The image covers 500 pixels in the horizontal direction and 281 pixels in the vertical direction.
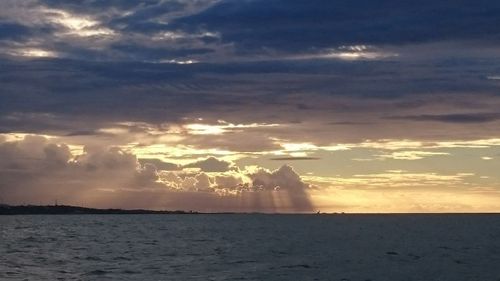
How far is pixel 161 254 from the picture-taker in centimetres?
9831

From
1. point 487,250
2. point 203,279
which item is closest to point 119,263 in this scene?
point 203,279

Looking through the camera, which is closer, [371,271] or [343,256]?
[371,271]

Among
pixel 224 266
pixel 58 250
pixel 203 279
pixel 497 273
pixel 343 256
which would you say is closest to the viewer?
pixel 203 279

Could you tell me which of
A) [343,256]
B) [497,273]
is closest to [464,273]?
[497,273]

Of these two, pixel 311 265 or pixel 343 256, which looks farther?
pixel 343 256

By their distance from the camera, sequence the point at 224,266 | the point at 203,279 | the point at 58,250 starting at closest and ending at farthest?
the point at 203,279, the point at 224,266, the point at 58,250

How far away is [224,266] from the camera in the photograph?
3125 inches

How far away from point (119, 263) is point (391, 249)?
151 feet

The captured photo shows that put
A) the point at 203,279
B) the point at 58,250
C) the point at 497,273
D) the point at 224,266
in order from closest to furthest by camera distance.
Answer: the point at 203,279
the point at 497,273
the point at 224,266
the point at 58,250

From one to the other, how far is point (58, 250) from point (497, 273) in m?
62.3

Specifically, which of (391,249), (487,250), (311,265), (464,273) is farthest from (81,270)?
(487,250)

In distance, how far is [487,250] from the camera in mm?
107812

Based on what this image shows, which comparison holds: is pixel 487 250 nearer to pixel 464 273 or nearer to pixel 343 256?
pixel 343 256

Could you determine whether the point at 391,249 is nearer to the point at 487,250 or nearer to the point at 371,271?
the point at 487,250
